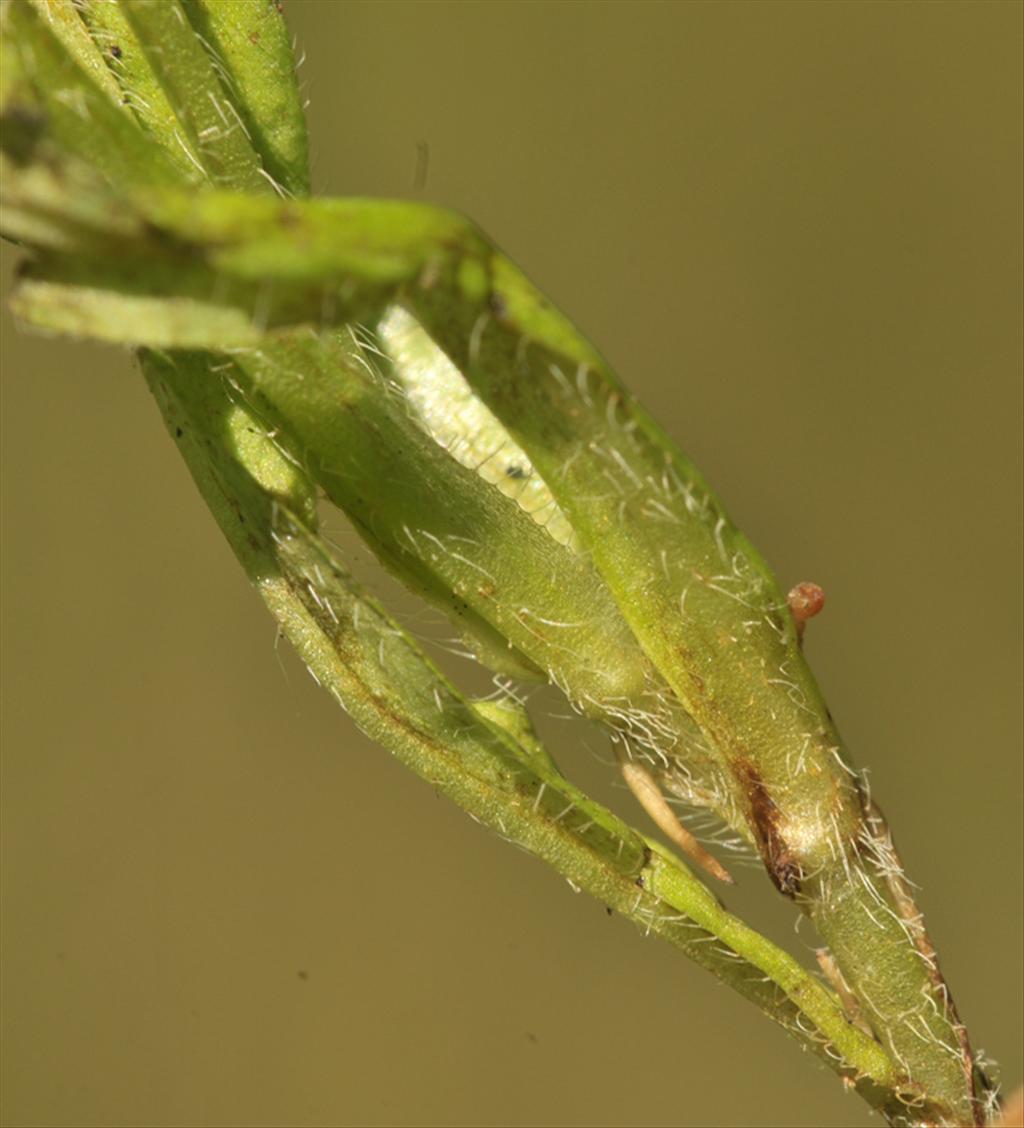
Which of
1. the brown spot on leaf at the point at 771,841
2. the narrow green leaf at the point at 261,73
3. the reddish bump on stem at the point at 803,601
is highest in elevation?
the narrow green leaf at the point at 261,73

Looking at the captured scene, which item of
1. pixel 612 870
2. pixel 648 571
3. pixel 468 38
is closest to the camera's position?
pixel 648 571

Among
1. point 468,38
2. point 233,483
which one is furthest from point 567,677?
point 468,38

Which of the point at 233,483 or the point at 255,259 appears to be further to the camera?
the point at 233,483

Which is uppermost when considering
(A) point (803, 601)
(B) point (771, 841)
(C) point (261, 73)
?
(C) point (261, 73)

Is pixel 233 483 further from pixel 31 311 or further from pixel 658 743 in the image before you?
pixel 658 743

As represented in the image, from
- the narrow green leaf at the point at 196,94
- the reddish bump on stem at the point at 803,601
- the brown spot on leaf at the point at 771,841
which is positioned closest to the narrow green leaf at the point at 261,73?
the narrow green leaf at the point at 196,94

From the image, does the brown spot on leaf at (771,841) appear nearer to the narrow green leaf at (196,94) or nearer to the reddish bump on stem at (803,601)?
the reddish bump on stem at (803,601)

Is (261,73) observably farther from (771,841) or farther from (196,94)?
(771,841)

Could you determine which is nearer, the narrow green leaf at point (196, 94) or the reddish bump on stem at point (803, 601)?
the narrow green leaf at point (196, 94)

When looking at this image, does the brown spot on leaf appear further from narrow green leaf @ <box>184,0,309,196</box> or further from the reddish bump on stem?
narrow green leaf @ <box>184,0,309,196</box>

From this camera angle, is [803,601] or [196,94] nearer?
[196,94]

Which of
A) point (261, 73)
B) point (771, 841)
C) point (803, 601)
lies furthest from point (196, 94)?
point (771, 841)
